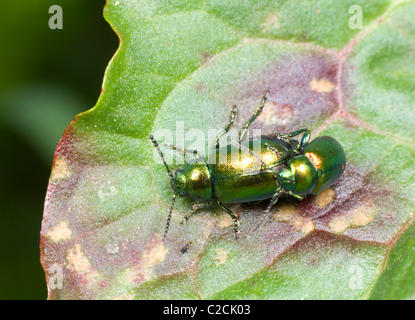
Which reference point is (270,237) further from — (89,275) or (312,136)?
(89,275)

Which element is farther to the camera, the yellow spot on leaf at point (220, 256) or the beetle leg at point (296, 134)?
the beetle leg at point (296, 134)

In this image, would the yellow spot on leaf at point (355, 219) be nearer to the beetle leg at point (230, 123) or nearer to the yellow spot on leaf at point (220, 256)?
the yellow spot on leaf at point (220, 256)

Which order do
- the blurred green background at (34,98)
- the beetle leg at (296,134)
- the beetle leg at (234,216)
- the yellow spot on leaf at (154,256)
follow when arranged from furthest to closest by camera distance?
1. the blurred green background at (34,98)
2. the beetle leg at (296,134)
3. the beetle leg at (234,216)
4. the yellow spot on leaf at (154,256)

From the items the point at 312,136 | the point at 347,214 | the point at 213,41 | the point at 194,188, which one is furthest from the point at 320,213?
the point at 213,41

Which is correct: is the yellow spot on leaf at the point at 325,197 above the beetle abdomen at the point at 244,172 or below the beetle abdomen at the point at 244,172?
below

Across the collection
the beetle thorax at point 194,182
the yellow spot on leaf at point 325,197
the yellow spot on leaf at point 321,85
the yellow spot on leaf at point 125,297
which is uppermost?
the yellow spot on leaf at point 321,85

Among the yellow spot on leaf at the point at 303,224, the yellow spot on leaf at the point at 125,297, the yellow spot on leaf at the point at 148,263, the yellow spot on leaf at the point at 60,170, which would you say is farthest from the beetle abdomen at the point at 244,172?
the yellow spot on leaf at the point at 60,170
